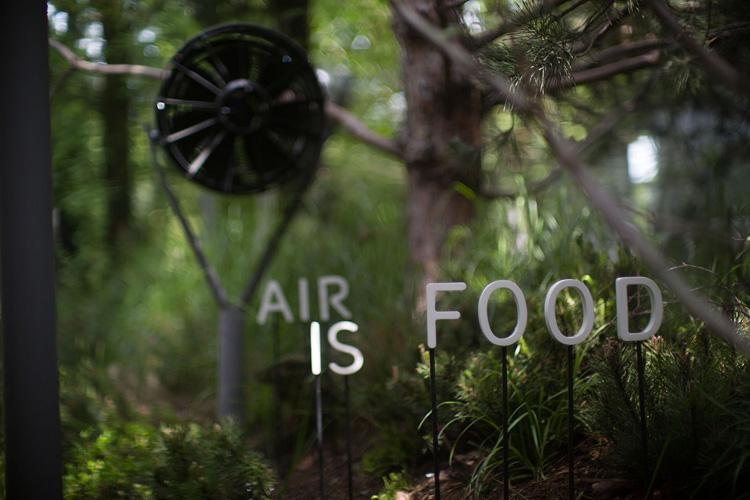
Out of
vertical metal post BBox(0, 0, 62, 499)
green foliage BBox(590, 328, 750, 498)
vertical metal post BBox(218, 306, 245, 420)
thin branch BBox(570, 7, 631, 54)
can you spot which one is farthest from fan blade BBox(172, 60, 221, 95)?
green foliage BBox(590, 328, 750, 498)

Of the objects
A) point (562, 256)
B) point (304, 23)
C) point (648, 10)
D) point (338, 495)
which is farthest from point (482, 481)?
point (304, 23)

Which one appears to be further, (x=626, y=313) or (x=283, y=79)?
(x=283, y=79)

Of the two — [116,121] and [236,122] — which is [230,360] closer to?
[236,122]

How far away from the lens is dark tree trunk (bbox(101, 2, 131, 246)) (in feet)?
12.2

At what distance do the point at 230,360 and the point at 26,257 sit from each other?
136 cm

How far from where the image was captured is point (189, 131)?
8.29ft

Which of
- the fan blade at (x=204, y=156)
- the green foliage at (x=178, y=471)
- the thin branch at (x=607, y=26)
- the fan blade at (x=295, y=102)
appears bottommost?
the green foliage at (x=178, y=471)

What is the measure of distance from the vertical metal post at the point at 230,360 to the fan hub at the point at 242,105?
3.17ft

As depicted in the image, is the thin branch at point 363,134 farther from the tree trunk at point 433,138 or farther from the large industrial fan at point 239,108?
the large industrial fan at point 239,108

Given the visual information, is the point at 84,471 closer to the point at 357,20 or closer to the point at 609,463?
the point at 609,463

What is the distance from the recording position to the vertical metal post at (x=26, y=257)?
1.61m

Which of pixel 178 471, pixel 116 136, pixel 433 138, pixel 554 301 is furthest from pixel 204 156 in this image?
pixel 116 136

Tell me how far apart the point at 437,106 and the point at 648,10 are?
54.7 inches

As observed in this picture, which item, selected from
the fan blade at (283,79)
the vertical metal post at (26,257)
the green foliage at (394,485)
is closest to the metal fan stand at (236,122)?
the fan blade at (283,79)
